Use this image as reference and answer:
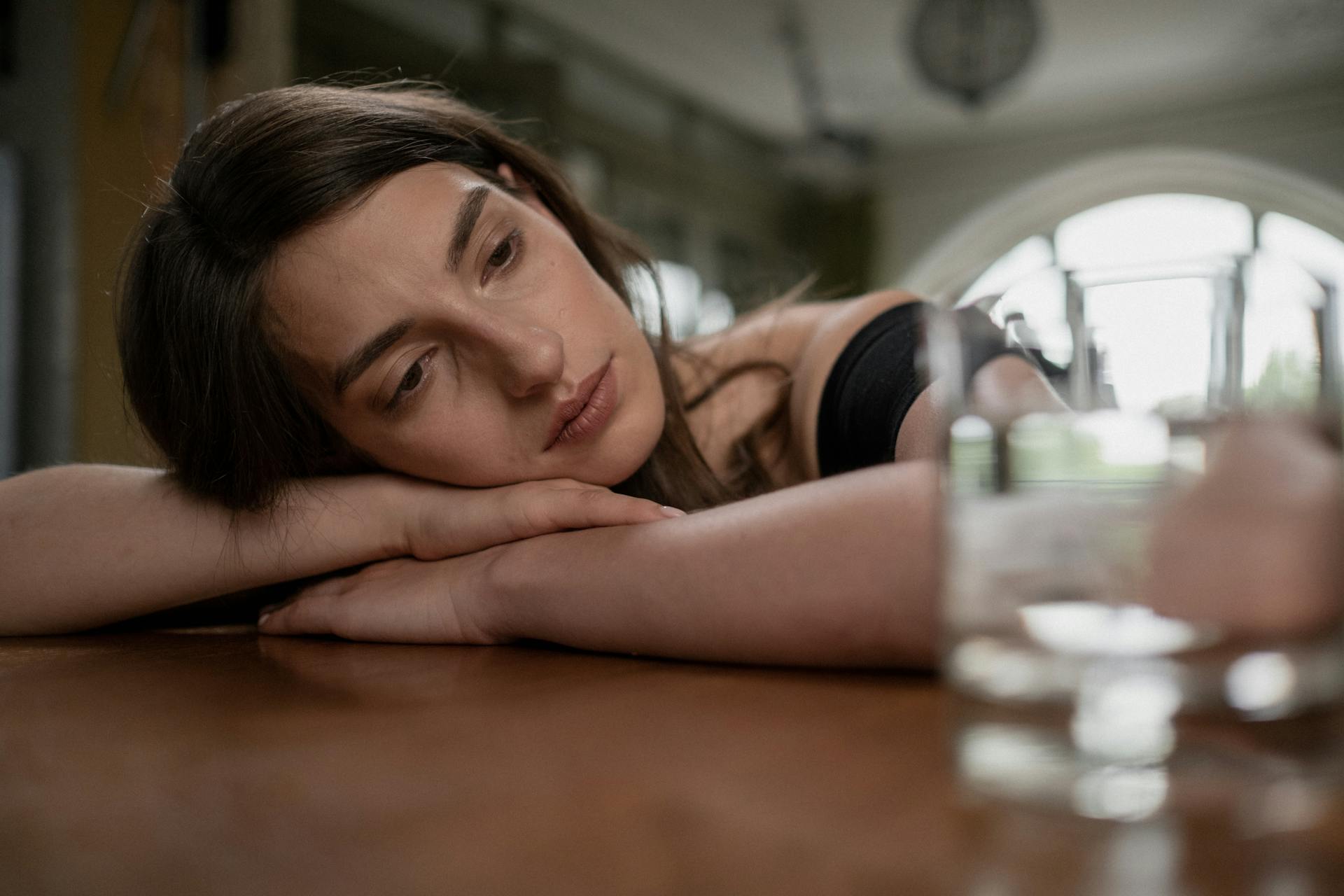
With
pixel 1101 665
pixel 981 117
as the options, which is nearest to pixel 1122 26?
pixel 981 117

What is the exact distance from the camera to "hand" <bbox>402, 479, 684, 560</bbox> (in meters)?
0.64

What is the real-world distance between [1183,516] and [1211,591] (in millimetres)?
19

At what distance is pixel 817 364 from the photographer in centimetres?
96

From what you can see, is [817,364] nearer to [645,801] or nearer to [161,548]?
[161,548]

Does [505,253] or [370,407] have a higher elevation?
[505,253]

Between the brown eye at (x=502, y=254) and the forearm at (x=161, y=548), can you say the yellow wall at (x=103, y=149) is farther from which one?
the brown eye at (x=502, y=254)

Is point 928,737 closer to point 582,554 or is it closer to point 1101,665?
point 1101,665

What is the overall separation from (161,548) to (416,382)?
0.76ft

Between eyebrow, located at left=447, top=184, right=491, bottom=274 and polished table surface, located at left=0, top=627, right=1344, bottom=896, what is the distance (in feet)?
1.36

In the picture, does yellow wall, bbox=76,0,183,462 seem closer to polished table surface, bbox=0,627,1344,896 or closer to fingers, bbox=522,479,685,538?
fingers, bbox=522,479,685,538

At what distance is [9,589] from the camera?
0.75 m

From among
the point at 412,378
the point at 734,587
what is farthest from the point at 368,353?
the point at 734,587

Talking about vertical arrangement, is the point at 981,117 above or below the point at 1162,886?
above

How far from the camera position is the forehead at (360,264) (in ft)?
2.42
